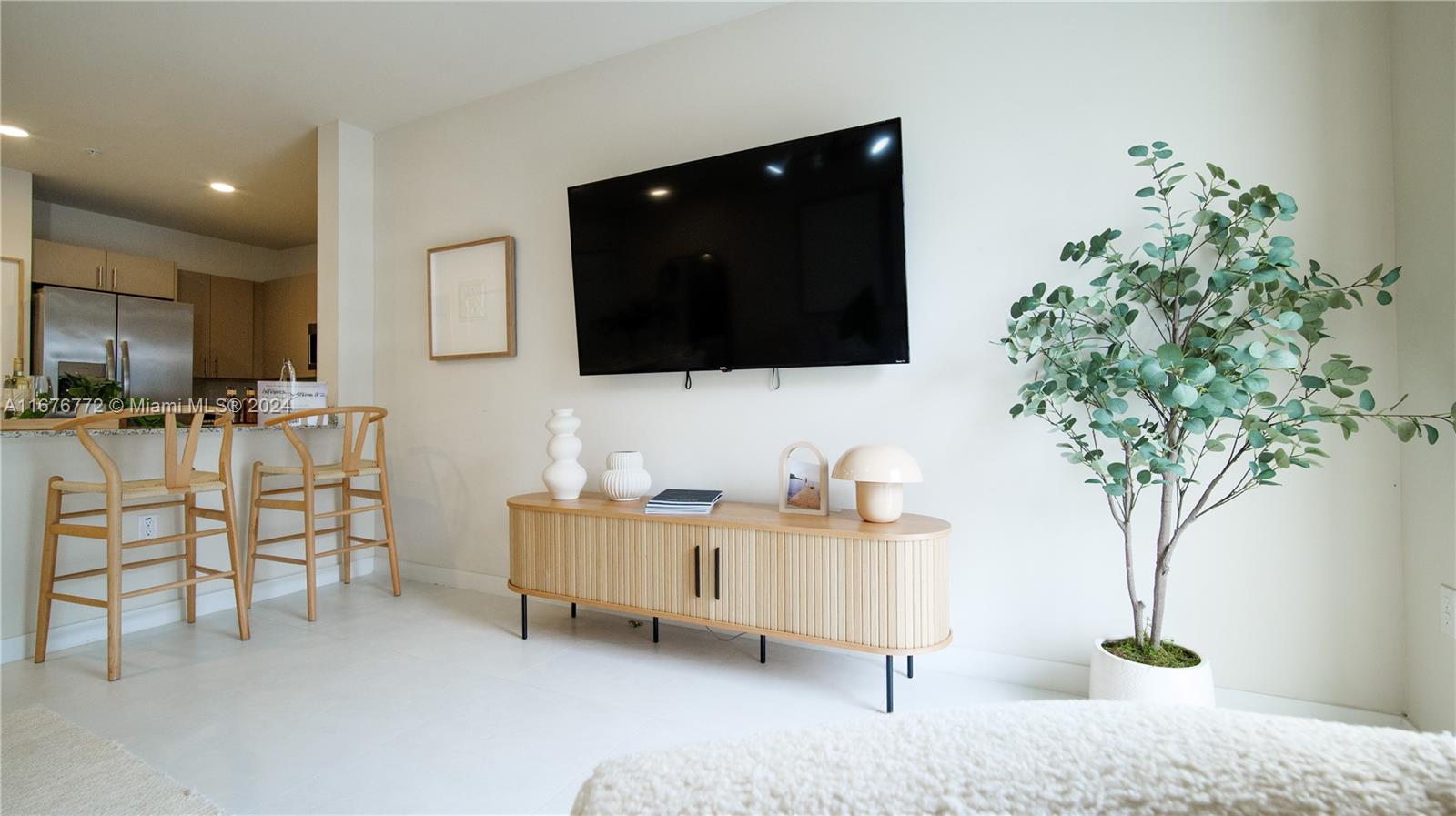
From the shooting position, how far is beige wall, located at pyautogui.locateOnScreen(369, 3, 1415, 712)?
1.81 m

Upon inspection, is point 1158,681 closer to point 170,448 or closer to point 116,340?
point 170,448

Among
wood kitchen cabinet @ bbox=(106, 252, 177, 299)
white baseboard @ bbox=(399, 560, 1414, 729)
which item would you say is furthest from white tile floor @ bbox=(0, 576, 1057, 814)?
wood kitchen cabinet @ bbox=(106, 252, 177, 299)

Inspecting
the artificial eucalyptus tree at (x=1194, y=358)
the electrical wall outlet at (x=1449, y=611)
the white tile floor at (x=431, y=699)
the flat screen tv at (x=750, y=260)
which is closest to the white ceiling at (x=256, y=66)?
the flat screen tv at (x=750, y=260)

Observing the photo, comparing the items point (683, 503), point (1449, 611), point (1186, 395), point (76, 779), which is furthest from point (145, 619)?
point (1449, 611)

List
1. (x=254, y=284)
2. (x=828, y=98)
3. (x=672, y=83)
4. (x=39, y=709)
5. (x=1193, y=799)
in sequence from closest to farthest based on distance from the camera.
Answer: (x=1193, y=799), (x=39, y=709), (x=828, y=98), (x=672, y=83), (x=254, y=284)

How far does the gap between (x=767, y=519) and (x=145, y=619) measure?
111 inches

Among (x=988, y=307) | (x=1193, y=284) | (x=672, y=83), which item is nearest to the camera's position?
(x=1193, y=284)

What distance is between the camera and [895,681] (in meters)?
2.22

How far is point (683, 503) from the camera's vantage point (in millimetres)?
2363

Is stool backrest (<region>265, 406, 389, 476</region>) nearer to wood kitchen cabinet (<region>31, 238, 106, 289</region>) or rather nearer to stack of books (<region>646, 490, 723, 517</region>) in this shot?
stack of books (<region>646, 490, 723, 517</region>)

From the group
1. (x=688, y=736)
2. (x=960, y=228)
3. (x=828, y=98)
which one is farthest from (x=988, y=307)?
(x=688, y=736)

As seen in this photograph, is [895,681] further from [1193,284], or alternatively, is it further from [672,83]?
[672,83]

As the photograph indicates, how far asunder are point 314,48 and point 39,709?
2720mm

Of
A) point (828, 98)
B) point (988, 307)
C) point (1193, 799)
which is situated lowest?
point (1193, 799)
